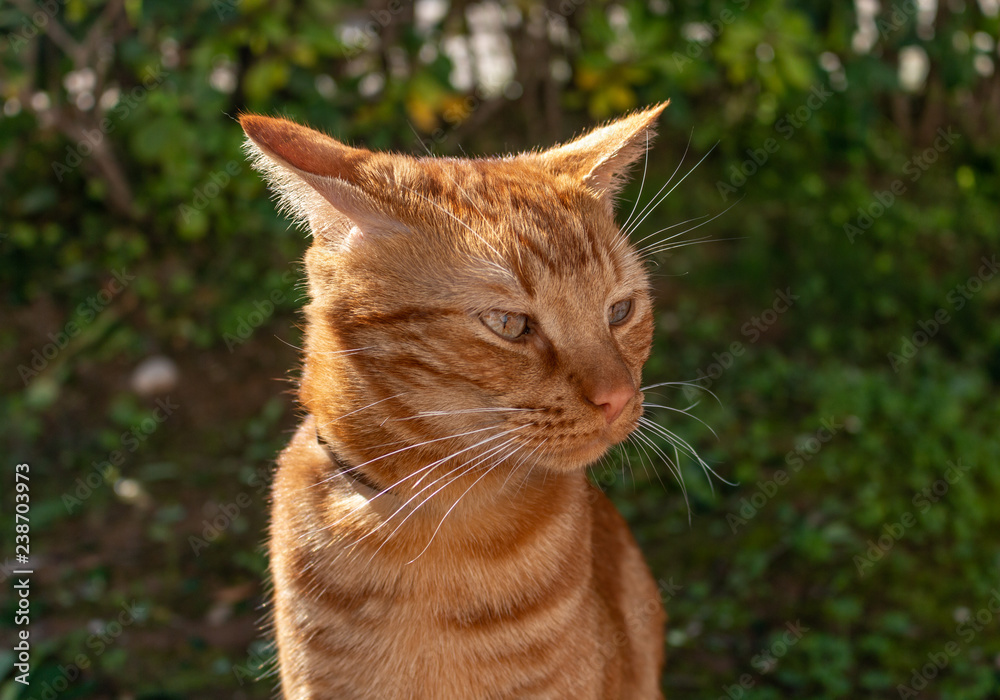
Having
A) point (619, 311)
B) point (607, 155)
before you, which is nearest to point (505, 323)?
point (619, 311)

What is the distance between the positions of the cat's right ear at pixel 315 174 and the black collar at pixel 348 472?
0.49 m

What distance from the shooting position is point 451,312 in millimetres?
1938

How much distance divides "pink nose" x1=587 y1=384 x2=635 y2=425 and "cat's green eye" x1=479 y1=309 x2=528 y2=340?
0.70 feet

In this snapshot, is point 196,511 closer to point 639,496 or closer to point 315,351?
point 639,496

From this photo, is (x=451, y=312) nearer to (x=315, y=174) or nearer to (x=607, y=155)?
(x=315, y=174)

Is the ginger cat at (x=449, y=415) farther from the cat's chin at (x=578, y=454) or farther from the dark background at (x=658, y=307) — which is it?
the dark background at (x=658, y=307)

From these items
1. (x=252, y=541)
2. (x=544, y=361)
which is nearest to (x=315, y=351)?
(x=544, y=361)

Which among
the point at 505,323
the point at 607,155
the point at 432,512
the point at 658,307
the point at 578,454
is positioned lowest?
the point at 658,307

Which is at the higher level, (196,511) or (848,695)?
(196,511)

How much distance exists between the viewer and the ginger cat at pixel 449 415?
1929 millimetres

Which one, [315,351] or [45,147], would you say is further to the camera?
[45,147]

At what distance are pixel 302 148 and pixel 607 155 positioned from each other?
0.77 metres

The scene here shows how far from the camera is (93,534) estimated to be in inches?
165

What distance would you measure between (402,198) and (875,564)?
9.56ft
